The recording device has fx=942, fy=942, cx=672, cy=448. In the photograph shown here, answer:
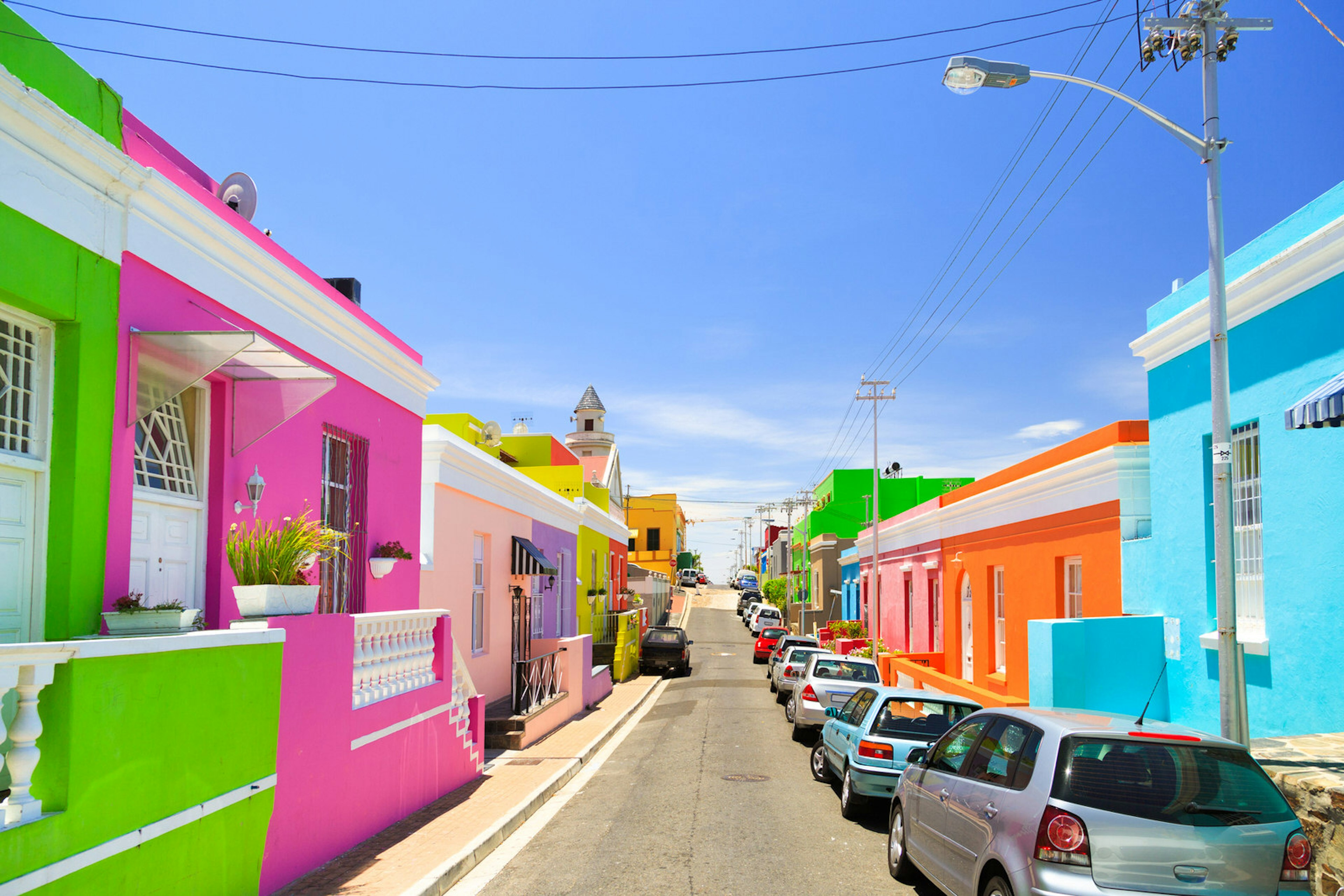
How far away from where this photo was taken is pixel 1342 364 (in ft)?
28.8

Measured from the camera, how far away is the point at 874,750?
33.6ft

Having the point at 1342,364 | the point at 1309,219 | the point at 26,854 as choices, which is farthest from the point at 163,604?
the point at 1309,219

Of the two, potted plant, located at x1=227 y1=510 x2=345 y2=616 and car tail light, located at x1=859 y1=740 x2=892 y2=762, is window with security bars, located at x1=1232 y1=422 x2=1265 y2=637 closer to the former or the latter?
car tail light, located at x1=859 y1=740 x2=892 y2=762

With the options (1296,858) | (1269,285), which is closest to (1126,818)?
(1296,858)

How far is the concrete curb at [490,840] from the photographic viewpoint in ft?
23.2

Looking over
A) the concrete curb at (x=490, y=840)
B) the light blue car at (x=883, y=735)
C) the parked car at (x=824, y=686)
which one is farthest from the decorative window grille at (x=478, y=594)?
the light blue car at (x=883, y=735)

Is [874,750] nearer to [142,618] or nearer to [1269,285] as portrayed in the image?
[1269,285]

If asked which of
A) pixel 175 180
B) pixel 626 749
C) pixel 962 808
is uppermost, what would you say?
pixel 175 180

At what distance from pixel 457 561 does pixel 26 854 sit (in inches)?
409

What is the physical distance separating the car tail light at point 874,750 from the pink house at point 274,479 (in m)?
4.66

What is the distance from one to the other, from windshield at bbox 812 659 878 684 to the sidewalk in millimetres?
5084

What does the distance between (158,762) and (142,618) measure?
0.95 m

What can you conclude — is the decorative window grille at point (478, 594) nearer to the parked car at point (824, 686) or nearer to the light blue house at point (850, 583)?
the parked car at point (824, 686)

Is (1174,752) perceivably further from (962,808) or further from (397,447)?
(397,447)
